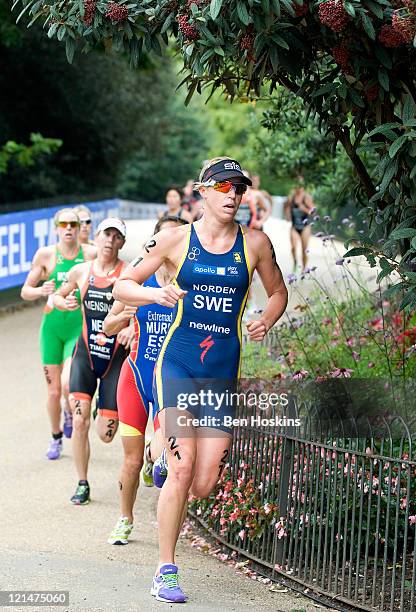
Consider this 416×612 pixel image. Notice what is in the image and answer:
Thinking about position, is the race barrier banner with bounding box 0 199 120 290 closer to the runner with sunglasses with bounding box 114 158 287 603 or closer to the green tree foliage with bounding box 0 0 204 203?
the green tree foliage with bounding box 0 0 204 203

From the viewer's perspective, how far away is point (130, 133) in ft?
99.1

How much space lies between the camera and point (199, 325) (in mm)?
6305

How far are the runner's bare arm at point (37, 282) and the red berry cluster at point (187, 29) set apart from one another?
5059 millimetres

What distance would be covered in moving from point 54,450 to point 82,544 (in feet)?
9.09

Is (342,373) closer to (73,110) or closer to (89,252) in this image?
(89,252)

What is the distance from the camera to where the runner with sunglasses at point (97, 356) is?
8742mm

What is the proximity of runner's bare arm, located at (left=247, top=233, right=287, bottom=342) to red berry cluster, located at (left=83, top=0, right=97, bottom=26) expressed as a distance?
150 cm

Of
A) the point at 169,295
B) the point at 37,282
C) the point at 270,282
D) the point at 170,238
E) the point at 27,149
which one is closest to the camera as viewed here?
the point at 169,295

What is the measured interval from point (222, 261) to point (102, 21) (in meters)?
1.41

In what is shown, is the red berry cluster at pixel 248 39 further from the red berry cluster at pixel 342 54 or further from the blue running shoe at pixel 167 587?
the blue running shoe at pixel 167 587

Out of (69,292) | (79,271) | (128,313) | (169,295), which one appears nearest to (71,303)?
(69,292)

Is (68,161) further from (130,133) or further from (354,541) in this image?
(354,541)

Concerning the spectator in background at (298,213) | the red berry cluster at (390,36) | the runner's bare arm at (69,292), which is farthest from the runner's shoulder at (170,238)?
the spectator in background at (298,213)

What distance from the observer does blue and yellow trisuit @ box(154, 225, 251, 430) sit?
6258 mm
